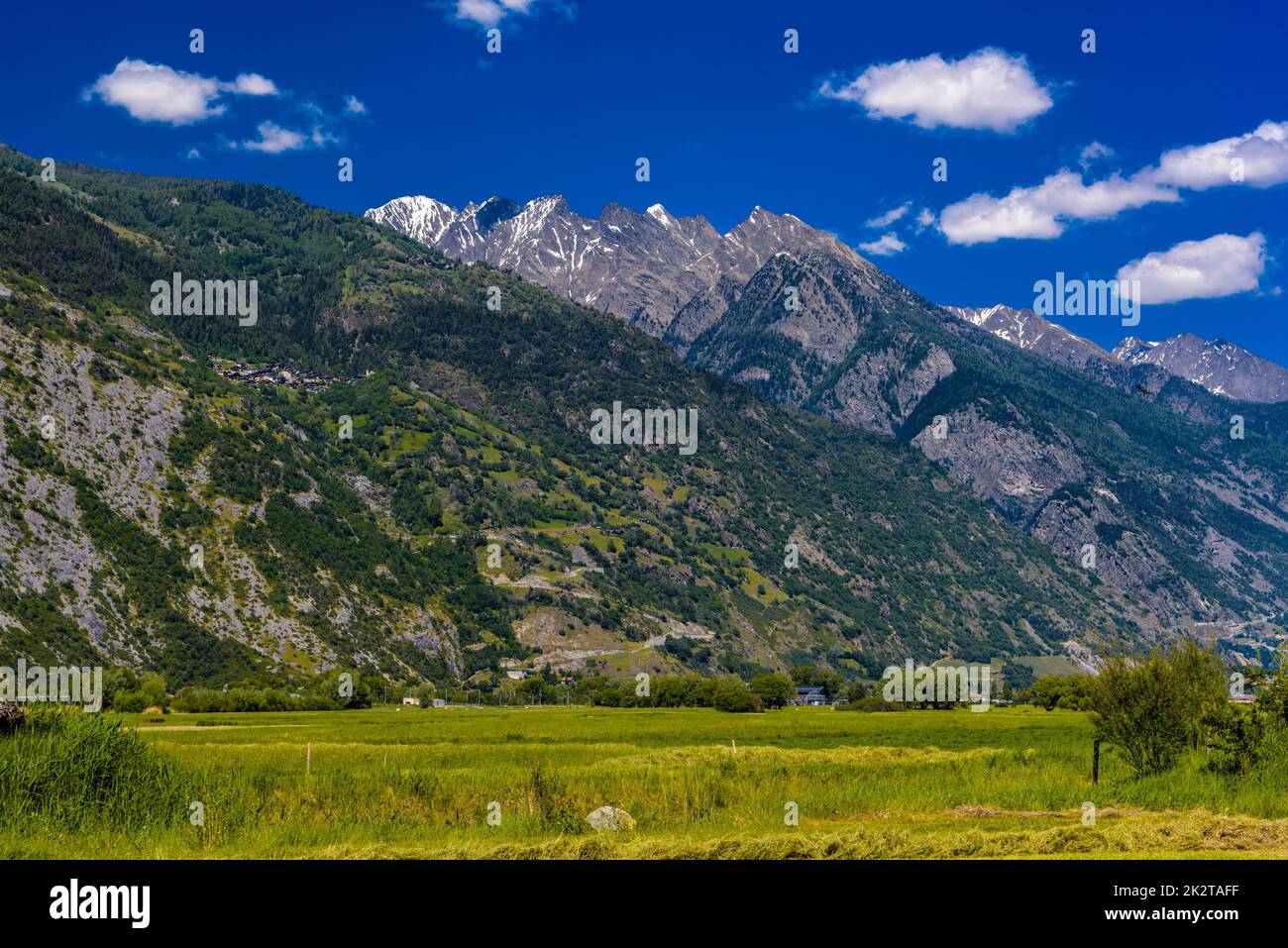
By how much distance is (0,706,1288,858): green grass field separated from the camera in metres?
36.1

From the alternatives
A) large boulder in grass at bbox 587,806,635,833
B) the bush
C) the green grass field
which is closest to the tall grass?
the green grass field

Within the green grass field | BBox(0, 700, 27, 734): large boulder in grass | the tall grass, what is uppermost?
BBox(0, 700, 27, 734): large boulder in grass

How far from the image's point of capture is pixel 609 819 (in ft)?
157

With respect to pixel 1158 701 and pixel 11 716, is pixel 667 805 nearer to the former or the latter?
pixel 11 716

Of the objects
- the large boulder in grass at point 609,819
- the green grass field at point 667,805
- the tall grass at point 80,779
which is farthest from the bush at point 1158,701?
the tall grass at point 80,779

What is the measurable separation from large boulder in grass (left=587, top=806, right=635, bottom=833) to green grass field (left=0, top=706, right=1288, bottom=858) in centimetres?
81

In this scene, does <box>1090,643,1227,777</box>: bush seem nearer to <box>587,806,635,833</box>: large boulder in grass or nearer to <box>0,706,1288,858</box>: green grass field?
<box>0,706,1288,858</box>: green grass field
